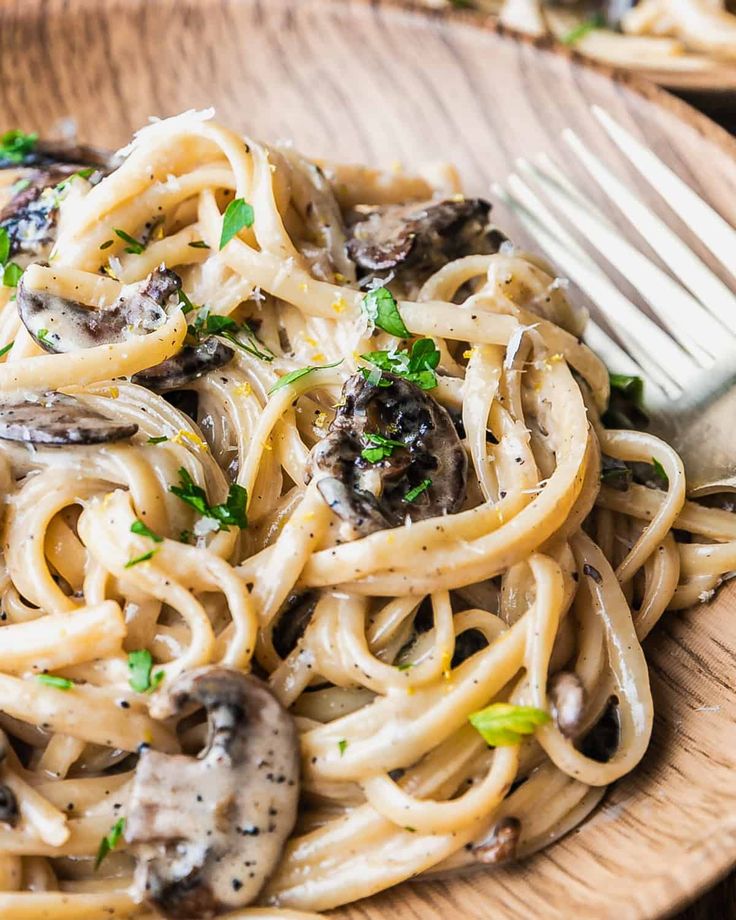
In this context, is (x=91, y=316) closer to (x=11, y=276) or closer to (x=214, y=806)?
(x=11, y=276)

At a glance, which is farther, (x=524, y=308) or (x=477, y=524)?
(x=524, y=308)

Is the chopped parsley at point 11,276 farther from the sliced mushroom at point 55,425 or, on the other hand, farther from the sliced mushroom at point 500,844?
the sliced mushroom at point 500,844

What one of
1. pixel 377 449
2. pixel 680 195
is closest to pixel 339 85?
pixel 680 195

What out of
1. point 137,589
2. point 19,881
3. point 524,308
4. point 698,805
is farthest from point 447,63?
point 19,881

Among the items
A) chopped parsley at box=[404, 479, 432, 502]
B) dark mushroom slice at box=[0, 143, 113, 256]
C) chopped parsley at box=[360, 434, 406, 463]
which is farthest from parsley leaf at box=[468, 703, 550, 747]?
dark mushroom slice at box=[0, 143, 113, 256]

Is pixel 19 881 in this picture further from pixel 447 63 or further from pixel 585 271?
A: pixel 447 63

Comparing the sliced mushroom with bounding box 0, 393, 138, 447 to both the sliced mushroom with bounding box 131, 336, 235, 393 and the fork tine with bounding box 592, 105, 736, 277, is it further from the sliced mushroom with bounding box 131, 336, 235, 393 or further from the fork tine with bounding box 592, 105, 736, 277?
the fork tine with bounding box 592, 105, 736, 277
